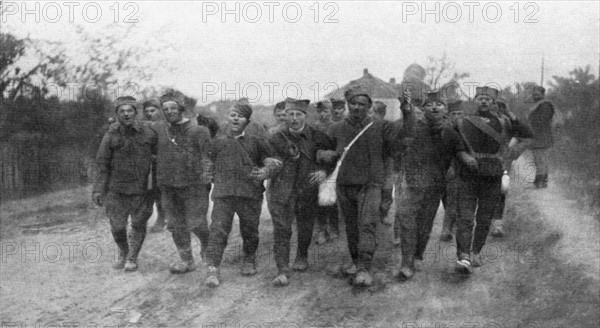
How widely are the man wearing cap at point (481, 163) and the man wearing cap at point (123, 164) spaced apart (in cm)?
363

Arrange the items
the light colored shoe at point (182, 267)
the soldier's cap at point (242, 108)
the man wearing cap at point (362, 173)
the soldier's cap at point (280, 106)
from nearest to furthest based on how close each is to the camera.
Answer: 1. the man wearing cap at point (362, 173)
2. the soldier's cap at point (242, 108)
3. the light colored shoe at point (182, 267)
4. the soldier's cap at point (280, 106)

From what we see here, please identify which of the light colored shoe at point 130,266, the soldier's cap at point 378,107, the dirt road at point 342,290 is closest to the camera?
the dirt road at point 342,290

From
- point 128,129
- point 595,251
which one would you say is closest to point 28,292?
point 128,129

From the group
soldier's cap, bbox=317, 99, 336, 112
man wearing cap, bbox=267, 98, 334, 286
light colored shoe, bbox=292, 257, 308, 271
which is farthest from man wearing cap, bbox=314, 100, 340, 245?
man wearing cap, bbox=267, 98, 334, 286

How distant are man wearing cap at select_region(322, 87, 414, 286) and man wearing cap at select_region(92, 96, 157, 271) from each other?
89.6 inches

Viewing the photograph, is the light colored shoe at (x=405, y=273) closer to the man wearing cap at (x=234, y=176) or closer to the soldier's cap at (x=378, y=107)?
the man wearing cap at (x=234, y=176)

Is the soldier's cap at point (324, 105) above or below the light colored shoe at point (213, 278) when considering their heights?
above

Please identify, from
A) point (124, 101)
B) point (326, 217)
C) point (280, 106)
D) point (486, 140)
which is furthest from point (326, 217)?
point (124, 101)

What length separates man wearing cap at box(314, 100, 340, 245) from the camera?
8008 millimetres


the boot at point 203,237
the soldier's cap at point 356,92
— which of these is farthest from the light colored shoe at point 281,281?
the soldier's cap at point 356,92

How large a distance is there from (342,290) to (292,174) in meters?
1.40

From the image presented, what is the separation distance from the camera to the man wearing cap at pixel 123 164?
7023mm

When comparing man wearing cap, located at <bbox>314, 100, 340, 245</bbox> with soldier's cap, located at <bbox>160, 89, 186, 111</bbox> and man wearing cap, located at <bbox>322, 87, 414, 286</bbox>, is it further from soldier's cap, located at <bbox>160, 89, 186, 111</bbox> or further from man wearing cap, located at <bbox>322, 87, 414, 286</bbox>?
soldier's cap, located at <bbox>160, 89, 186, 111</bbox>

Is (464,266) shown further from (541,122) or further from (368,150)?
(541,122)
